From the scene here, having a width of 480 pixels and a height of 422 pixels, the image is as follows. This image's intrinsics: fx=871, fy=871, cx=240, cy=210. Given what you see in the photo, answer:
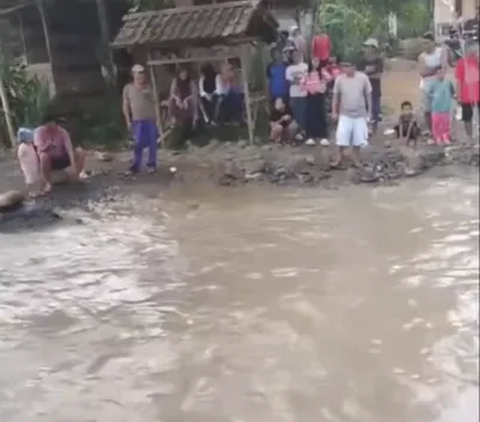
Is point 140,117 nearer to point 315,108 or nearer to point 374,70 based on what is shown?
point 315,108

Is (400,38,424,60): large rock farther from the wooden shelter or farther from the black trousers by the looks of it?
the wooden shelter

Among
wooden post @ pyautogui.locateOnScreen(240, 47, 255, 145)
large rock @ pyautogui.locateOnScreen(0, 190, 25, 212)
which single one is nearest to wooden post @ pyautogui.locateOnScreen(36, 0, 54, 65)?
wooden post @ pyautogui.locateOnScreen(240, 47, 255, 145)

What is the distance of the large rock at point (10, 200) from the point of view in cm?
529

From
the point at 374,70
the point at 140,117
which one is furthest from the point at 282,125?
the point at 374,70

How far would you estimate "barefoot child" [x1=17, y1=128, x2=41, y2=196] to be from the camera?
223 inches

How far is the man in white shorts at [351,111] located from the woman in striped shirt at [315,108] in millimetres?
618

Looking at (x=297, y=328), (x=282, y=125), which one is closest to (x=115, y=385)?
(x=297, y=328)

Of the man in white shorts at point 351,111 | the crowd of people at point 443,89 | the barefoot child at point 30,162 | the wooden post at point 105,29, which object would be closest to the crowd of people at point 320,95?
the man in white shorts at point 351,111

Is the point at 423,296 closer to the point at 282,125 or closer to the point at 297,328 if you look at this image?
the point at 297,328

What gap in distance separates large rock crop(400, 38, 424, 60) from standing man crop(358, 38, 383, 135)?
113 millimetres

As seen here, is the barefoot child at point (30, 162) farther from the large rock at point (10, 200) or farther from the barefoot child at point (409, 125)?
the barefoot child at point (409, 125)

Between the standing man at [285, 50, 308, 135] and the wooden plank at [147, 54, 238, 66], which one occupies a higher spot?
the wooden plank at [147, 54, 238, 66]

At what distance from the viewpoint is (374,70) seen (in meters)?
4.04

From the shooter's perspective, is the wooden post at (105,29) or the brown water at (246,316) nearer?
the brown water at (246,316)
